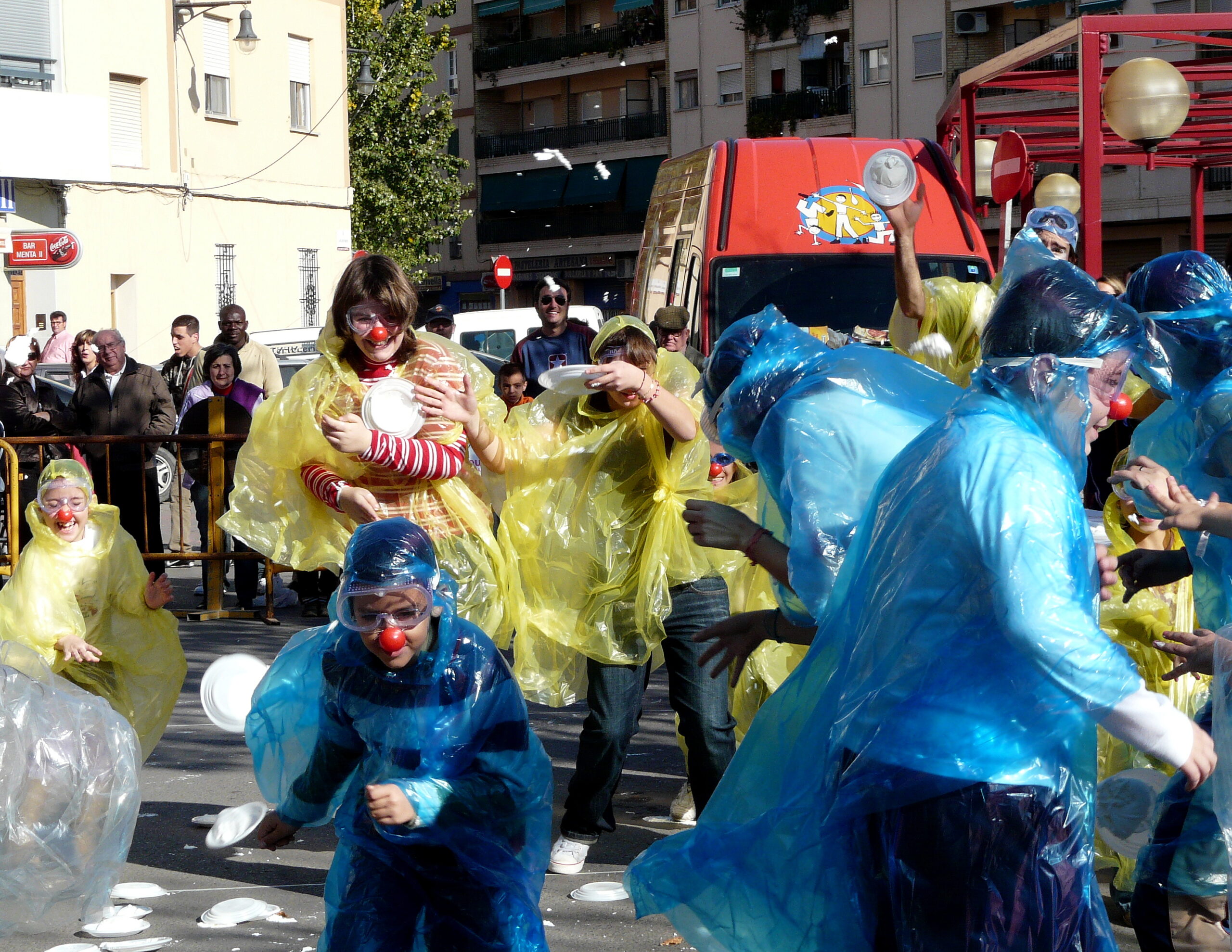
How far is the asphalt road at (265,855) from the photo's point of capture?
13.0ft

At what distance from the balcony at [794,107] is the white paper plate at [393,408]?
35863 millimetres

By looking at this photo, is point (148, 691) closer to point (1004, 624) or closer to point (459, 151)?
point (1004, 624)

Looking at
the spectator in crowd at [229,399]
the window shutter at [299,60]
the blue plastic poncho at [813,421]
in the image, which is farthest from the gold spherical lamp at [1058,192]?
the window shutter at [299,60]

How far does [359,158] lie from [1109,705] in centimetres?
3358

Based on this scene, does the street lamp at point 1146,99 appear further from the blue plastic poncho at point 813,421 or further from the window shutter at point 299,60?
the window shutter at point 299,60

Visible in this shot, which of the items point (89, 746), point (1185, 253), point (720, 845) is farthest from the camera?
point (89, 746)

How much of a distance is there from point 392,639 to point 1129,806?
64.0 inches

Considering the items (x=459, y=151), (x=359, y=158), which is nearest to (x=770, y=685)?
(x=359, y=158)

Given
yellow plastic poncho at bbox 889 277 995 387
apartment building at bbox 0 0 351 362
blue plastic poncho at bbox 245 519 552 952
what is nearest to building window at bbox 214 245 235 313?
apartment building at bbox 0 0 351 362

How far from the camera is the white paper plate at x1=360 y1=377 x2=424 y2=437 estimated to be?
3.93 m

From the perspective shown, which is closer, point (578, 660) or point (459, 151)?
point (578, 660)

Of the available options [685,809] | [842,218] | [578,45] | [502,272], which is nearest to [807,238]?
[842,218]

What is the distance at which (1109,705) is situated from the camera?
210 centimetres

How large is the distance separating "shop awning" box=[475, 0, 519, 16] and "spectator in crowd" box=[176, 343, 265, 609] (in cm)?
4152
